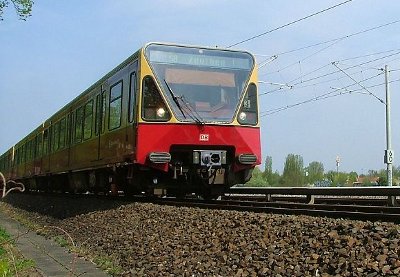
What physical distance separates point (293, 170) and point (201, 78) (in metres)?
54.5

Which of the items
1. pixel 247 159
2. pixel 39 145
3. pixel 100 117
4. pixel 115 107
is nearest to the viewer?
pixel 247 159

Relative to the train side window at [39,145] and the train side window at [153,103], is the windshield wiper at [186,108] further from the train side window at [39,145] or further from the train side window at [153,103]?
the train side window at [39,145]

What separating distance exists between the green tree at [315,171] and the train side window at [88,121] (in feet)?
179

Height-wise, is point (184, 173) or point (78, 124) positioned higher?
point (78, 124)

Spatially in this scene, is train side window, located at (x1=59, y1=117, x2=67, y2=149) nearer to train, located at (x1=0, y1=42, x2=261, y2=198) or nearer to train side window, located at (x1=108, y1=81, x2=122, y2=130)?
train, located at (x1=0, y1=42, x2=261, y2=198)

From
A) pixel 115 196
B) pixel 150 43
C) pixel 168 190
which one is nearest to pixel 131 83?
pixel 150 43

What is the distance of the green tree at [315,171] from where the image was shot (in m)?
70.7

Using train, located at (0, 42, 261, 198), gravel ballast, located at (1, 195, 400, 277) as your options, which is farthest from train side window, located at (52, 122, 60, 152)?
gravel ballast, located at (1, 195, 400, 277)

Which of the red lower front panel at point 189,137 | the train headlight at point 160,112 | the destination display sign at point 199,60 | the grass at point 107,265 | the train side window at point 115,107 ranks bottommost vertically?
the grass at point 107,265

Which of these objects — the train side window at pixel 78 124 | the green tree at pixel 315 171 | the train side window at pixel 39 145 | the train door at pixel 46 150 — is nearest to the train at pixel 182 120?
the train side window at pixel 78 124

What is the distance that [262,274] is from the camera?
18.3 ft

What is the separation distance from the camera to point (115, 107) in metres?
13.4

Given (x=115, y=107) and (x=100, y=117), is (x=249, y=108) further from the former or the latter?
(x=100, y=117)

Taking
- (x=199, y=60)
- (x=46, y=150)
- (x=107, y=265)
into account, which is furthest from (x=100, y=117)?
(x=46, y=150)
